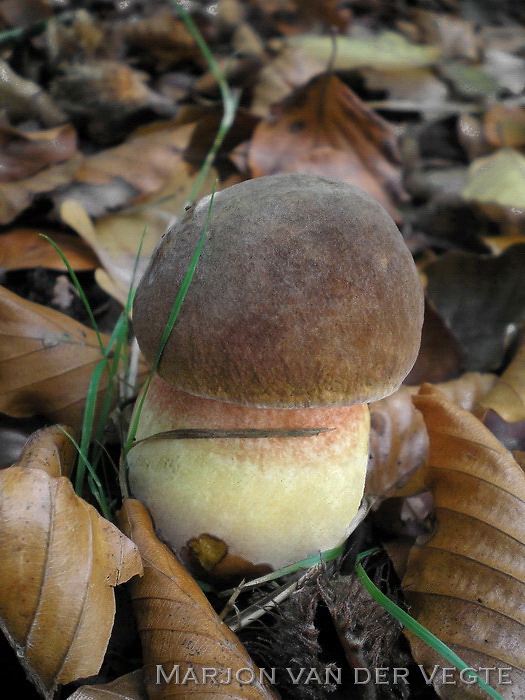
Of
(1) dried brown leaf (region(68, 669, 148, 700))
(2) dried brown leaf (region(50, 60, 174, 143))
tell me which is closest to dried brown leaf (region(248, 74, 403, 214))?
(2) dried brown leaf (region(50, 60, 174, 143))

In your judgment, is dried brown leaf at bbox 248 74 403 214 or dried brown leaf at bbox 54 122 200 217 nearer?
dried brown leaf at bbox 54 122 200 217

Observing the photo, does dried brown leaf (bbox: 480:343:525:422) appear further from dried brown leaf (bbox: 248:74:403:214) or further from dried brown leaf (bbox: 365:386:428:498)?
dried brown leaf (bbox: 248:74:403:214)

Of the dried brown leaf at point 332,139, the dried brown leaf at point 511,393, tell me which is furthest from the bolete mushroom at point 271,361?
the dried brown leaf at point 332,139

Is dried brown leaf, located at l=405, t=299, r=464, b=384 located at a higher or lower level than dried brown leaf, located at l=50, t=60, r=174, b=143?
lower

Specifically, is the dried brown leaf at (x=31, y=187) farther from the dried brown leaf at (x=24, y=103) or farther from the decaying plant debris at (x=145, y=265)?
the dried brown leaf at (x=24, y=103)

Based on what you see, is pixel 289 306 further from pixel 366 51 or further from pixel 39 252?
pixel 366 51

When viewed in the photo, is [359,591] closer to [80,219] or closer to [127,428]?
[127,428]

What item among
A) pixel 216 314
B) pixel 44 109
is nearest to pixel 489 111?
pixel 44 109
